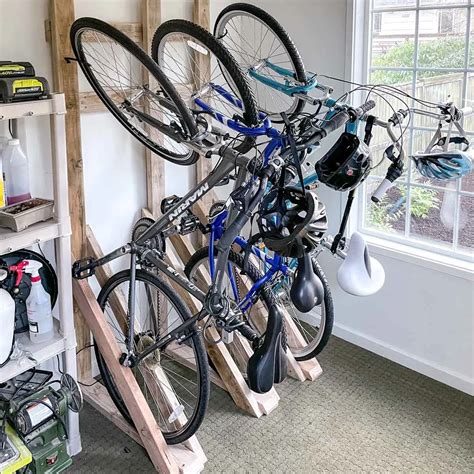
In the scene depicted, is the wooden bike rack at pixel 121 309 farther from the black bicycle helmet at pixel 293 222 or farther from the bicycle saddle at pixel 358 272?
the black bicycle helmet at pixel 293 222

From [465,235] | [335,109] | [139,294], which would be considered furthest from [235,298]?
[465,235]

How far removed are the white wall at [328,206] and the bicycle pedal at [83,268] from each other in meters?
0.34

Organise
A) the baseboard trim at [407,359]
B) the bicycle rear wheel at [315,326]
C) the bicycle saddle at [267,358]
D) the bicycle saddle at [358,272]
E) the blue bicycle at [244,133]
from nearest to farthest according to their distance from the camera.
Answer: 1. the blue bicycle at [244,133]
2. the bicycle saddle at [267,358]
3. the bicycle saddle at [358,272]
4. the bicycle rear wheel at [315,326]
5. the baseboard trim at [407,359]

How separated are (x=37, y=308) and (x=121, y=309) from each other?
0.44 metres

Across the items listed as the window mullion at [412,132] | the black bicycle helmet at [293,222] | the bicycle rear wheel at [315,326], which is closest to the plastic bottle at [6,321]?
the black bicycle helmet at [293,222]

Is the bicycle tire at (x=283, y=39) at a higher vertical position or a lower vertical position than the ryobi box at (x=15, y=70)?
higher

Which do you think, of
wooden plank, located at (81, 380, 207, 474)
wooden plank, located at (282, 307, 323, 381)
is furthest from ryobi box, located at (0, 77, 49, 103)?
wooden plank, located at (282, 307, 323, 381)

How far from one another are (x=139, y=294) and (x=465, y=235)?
153cm

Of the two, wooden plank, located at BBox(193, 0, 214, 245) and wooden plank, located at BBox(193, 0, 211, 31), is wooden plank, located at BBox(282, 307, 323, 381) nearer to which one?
wooden plank, located at BBox(193, 0, 214, 245)

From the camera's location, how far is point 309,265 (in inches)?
71.2

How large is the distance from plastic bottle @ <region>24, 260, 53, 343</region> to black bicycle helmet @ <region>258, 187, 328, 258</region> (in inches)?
33.0

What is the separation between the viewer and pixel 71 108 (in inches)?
88.4

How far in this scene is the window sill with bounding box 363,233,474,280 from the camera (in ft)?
8.20

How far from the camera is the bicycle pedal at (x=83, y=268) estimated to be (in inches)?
87.6
